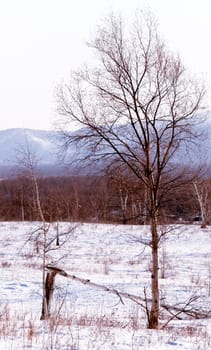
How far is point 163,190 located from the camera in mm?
11391

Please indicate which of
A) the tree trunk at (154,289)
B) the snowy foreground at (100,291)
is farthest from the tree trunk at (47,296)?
the tree trunk at (154,289)

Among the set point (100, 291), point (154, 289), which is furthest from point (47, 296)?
point (100, 291)

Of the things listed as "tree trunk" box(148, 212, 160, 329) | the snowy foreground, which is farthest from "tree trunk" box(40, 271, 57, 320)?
"tree trunk" box(148, 212, 160, 329)

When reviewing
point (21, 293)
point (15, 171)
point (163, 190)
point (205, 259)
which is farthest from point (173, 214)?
point (205, 259)

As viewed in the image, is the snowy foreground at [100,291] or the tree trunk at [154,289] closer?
the snowy foreground at [100,291]

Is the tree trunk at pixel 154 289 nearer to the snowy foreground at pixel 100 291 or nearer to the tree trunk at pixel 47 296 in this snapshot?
the snowy foreground at pixel 100 291

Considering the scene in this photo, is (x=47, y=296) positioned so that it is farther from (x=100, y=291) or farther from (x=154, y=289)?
(x=100, y=291)

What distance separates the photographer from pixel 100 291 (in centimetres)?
1619

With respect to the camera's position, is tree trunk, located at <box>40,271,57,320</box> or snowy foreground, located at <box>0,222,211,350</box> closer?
snowy foreground, located at <box>0,222,211,350</box>

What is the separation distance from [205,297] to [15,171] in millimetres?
8157

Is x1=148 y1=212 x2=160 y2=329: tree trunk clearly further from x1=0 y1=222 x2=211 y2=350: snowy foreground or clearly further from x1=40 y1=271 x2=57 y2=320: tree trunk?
x1=40 y1=271 x2=57 y2=320: tree trunk

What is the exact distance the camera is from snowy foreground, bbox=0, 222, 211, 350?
674cm

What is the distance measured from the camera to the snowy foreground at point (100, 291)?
674cm

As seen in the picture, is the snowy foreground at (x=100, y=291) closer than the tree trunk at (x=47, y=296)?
Yes
